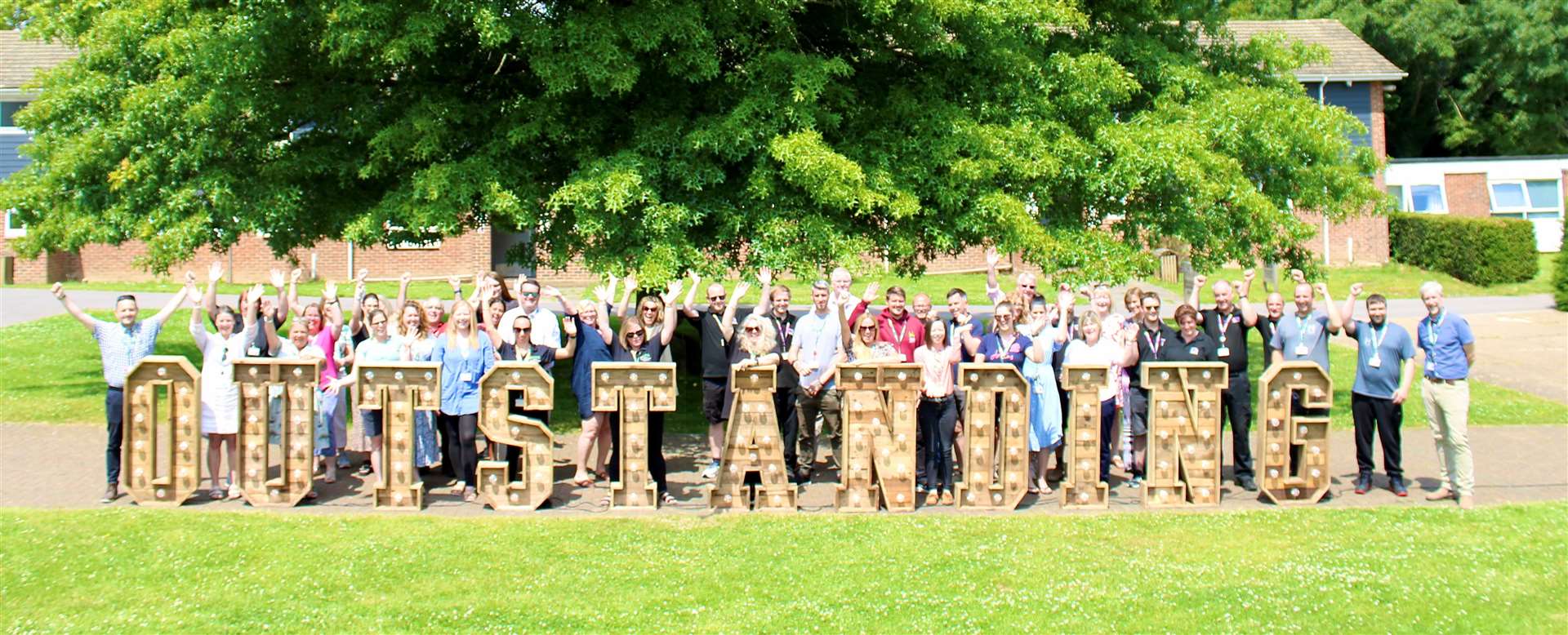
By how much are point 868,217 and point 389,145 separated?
14.1 ft

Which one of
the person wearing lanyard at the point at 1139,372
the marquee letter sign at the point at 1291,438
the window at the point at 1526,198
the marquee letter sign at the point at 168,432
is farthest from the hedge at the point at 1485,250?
the marquee letter sign at the point at 168,432

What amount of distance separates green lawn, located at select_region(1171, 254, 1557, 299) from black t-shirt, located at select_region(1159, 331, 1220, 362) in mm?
15321

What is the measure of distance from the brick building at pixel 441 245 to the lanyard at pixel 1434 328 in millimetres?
18292

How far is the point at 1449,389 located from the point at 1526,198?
28.8 m

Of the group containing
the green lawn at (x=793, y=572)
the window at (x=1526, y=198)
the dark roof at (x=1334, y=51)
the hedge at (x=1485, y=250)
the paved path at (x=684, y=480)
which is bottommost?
the green lawn at (x=793, y=572)

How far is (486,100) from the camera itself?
12711mm

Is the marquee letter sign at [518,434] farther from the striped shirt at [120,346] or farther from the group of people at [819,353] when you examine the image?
the striped shirt at [120,346]

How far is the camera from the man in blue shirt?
10.0 meters

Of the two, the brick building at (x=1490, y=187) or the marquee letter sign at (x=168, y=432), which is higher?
the brick building at (x=1490, y=187)

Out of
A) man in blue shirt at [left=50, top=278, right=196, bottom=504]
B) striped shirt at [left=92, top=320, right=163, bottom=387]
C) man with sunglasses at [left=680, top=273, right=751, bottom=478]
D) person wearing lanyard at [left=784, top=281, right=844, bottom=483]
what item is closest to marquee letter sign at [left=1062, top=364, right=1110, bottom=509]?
person wearing lanyard at [left=784, top=281, right=844, bottom=483]

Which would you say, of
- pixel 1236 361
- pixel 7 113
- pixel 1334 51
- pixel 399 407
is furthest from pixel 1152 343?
pixel 7 113

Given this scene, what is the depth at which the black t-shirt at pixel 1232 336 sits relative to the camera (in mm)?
10672

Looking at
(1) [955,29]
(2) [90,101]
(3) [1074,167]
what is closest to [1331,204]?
(3) [1074,167]

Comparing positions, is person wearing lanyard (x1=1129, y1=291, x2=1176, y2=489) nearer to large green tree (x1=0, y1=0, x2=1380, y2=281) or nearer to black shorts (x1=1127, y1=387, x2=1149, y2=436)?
black shorts (x1=1127, y1=387, x2=1149, y2=436)
